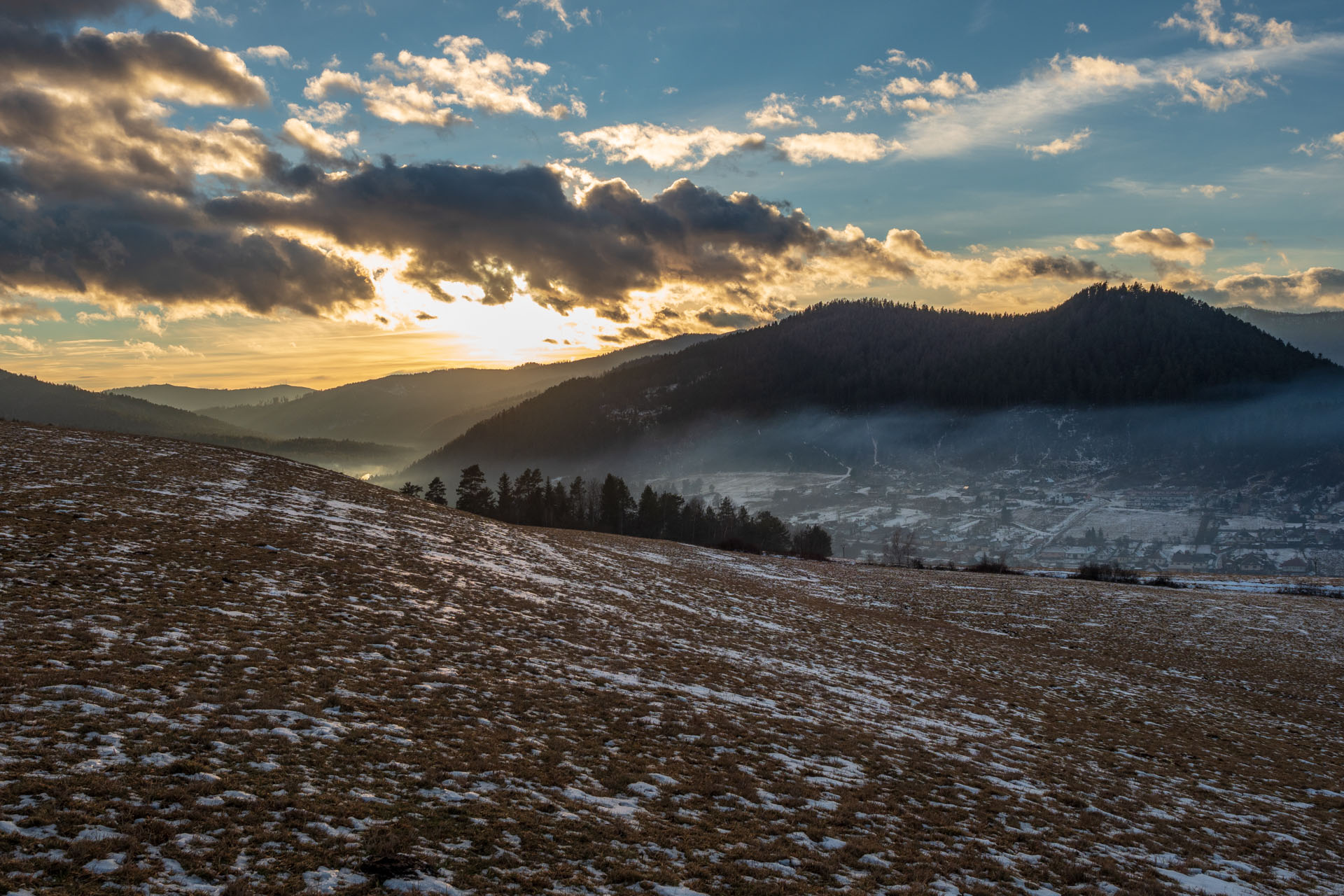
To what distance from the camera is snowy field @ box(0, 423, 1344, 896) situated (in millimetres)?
7895

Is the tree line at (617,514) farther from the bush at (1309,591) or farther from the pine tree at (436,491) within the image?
the bush at (1309,591)

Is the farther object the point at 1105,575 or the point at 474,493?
the point at 474,493

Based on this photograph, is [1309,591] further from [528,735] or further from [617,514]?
[528,735]

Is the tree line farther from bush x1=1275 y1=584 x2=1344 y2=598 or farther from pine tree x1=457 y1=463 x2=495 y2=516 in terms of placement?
bush x1=1275 y1=584 x2=1344 y2=598

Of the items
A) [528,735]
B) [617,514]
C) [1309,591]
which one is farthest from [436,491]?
[1309,591]

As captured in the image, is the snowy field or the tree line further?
the tree line

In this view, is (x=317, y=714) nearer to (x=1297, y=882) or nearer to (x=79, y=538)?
(x=79, y=538)

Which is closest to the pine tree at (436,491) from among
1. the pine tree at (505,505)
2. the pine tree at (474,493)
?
the pine tree at (474,493)

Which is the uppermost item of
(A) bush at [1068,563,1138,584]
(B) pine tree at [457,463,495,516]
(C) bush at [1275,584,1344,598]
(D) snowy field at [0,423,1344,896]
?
(D) snowy field at [0,423,1344,896]

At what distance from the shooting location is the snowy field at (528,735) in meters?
7.89

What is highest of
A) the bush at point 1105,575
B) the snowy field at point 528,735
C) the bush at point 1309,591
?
the snowy field at point 528,735

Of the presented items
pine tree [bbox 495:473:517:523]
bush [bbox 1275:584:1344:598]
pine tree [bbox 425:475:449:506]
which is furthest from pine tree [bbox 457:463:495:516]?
bush [bbox 1275:584:1344:598]

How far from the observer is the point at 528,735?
1221 cm

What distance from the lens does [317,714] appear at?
11188 mm
